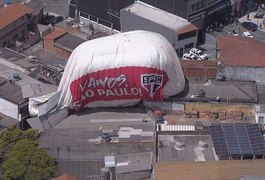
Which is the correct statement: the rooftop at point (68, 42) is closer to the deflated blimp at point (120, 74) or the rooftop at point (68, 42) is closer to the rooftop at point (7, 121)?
the deflated blimp at point (120, 74)

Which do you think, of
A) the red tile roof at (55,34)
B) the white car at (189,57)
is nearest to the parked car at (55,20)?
the red tile roof at (55,34)

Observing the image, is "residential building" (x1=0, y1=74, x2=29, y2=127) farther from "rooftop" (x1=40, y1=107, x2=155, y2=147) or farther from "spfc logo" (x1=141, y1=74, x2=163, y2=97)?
"spfc logo" (x1=141, y1=74, x2=163, y2=97)

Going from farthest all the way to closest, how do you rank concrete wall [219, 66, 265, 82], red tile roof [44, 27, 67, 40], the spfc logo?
red tile roof [44, 27, 67, 40] < concrete wall [219, 66, 265, 82] < the spfc logo

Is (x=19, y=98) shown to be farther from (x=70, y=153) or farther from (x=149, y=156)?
(x=149, y=156)

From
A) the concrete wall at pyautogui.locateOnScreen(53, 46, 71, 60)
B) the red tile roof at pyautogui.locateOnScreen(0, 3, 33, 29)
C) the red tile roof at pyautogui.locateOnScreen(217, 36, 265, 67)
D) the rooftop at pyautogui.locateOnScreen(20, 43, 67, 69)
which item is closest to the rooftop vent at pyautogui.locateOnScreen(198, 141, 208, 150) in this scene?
the red tile roof at pyautogui.locateOnScreen(217, 36, 265, 67)

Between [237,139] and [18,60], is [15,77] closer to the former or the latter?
[18,60]

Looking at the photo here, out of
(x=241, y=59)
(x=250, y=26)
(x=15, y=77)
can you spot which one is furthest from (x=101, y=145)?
(x=250, y=26)

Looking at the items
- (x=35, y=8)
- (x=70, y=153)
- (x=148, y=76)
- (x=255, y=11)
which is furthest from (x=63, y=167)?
(x=255, y=11)

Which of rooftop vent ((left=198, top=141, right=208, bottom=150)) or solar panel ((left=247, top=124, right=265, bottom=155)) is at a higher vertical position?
solar panel ((left=247, top=124, right=265, bottom=155))

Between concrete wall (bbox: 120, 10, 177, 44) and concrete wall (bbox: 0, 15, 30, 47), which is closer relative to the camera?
concrete wall (bbox: 120, 10, 177, 44)
